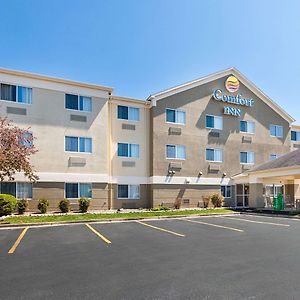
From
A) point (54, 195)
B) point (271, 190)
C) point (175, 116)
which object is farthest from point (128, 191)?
point (271, 190)

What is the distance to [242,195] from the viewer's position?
98.1ft

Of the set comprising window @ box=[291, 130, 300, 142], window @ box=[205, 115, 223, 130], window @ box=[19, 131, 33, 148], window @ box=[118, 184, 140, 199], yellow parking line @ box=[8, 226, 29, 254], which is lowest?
yellow parking line @ box=[8, 226, 29, 254]

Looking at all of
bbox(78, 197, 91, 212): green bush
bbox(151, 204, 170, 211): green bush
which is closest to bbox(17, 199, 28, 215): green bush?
bbox(78, 197, 91, 212): green bush

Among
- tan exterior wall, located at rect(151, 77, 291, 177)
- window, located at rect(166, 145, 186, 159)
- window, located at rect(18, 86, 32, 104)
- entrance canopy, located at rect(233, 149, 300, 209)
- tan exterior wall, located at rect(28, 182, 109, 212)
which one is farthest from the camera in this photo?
window, located at rect(166, 145, 186, 159)

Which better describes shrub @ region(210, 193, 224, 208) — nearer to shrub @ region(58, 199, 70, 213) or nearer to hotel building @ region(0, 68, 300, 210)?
hotel building @ region(0, 68, 300, 210)

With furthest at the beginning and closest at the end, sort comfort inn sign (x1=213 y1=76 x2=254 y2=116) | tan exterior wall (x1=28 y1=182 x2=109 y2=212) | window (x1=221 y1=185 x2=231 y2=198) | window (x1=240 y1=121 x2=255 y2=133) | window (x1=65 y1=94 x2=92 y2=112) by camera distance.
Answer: window (x1=240 y1=121 x2=255 y2=133) < comfort inn sign (x1=213 y1=76 x2=254 y2=116) < window (x1=221 y1=185 x2=231 y2=198) < window (x1=65 y1=94 x2=92 y2=112) < tan exterior wall (x1=28 y1=182 x2=109 y2=212)

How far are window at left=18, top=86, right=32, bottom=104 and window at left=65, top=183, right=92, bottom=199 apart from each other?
22.2 ft

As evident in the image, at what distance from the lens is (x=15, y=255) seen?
27.9ft

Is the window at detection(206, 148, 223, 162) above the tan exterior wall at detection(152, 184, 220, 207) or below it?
above

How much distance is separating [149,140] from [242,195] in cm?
1089

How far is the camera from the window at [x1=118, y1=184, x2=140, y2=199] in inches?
1004

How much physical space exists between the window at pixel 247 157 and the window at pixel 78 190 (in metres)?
15.3

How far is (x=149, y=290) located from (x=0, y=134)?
13.3m

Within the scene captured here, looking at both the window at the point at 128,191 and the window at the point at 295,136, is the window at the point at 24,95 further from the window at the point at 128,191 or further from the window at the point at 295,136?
the window at the point at 295,136
